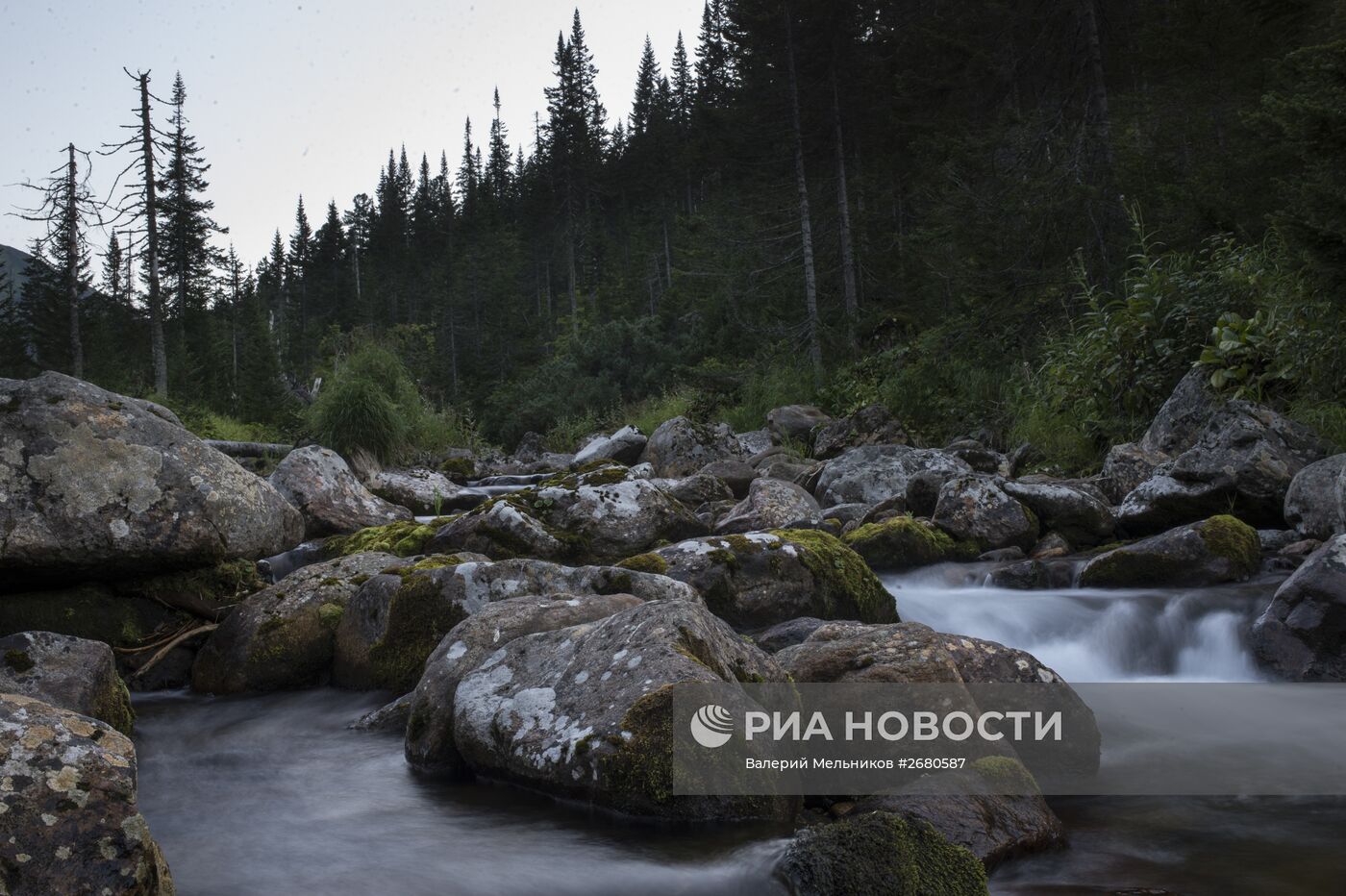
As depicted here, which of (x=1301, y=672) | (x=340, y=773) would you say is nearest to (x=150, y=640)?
(x=340, y=773)

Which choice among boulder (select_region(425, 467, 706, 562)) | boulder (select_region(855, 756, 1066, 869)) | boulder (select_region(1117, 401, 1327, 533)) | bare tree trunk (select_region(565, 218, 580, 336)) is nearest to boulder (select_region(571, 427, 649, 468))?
boulder (select_region(425, 467, 706, 562))

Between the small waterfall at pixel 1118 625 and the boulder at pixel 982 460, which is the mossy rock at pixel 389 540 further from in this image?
the boulder at pixel 982 460

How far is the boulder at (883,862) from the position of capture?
2.58m

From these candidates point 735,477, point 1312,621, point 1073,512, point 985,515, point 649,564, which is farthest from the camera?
point 735,477

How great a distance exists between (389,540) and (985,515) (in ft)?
17.9

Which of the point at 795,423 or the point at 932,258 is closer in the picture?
the point at 795,423

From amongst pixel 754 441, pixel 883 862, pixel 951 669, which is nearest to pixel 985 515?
pixel 951 669

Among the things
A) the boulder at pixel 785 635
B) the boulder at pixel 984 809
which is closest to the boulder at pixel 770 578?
the boulder at pixel 785 635

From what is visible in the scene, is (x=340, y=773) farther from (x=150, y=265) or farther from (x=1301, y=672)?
(x=150, y=265)

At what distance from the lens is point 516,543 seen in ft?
24.8

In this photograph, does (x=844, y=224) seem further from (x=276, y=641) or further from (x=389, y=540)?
(x=276, y=641)

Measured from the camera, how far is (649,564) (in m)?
6.23

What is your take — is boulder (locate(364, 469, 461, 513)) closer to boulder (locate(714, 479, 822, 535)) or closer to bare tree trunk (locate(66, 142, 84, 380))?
boulder (locate(714, 479, 822, 535))

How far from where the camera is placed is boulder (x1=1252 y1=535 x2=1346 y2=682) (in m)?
5.08
